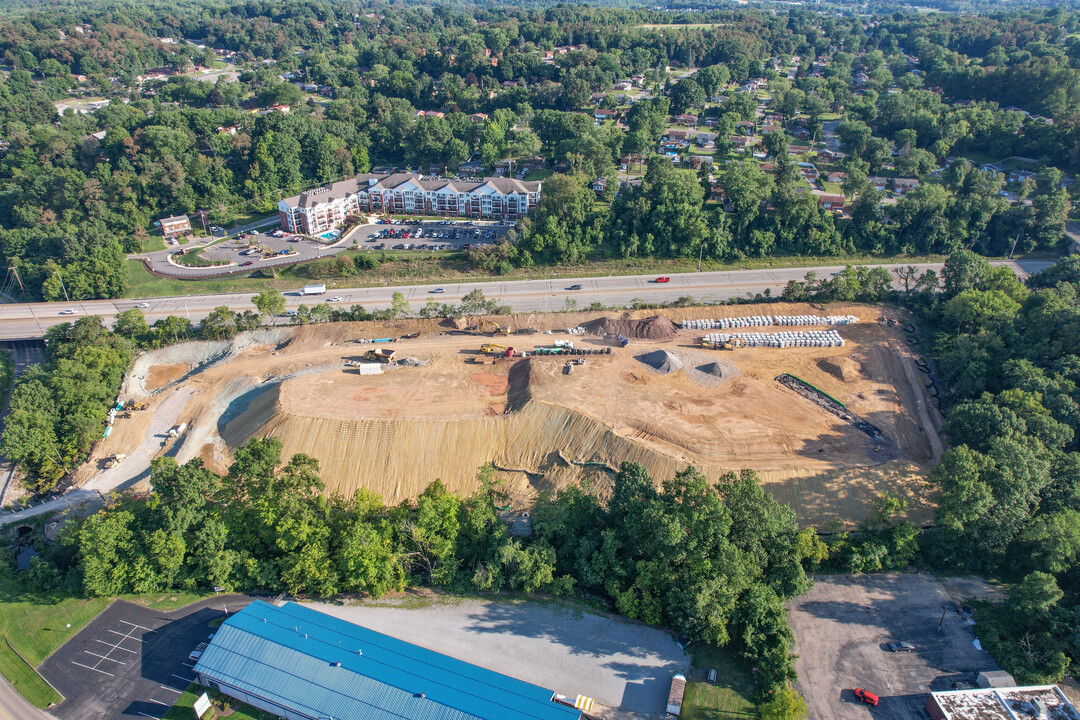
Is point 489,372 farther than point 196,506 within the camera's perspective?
Yes

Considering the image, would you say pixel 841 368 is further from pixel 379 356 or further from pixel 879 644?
pixel 379 356

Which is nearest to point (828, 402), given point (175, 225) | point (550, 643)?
point (550, 643)

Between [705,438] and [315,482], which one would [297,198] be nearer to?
[315,482]

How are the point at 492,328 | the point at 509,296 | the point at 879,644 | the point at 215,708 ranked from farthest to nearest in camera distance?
the point at 509,296 → the point at 492,328 → the point at 879,644 → the point at 215,708

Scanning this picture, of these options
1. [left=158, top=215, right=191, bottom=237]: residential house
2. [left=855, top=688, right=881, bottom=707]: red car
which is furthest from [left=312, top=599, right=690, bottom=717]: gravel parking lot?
[left=158, top=215, right=191, bottom=237]: residential house

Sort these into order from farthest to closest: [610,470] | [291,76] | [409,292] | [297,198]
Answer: [291,76]
[297,198]
[409,292]
[610,470]

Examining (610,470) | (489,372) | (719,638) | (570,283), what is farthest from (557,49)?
(719,638)

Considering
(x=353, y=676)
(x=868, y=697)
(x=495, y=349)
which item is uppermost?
(x=495, y=349)

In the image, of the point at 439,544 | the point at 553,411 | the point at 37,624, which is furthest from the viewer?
the point at 553,411
